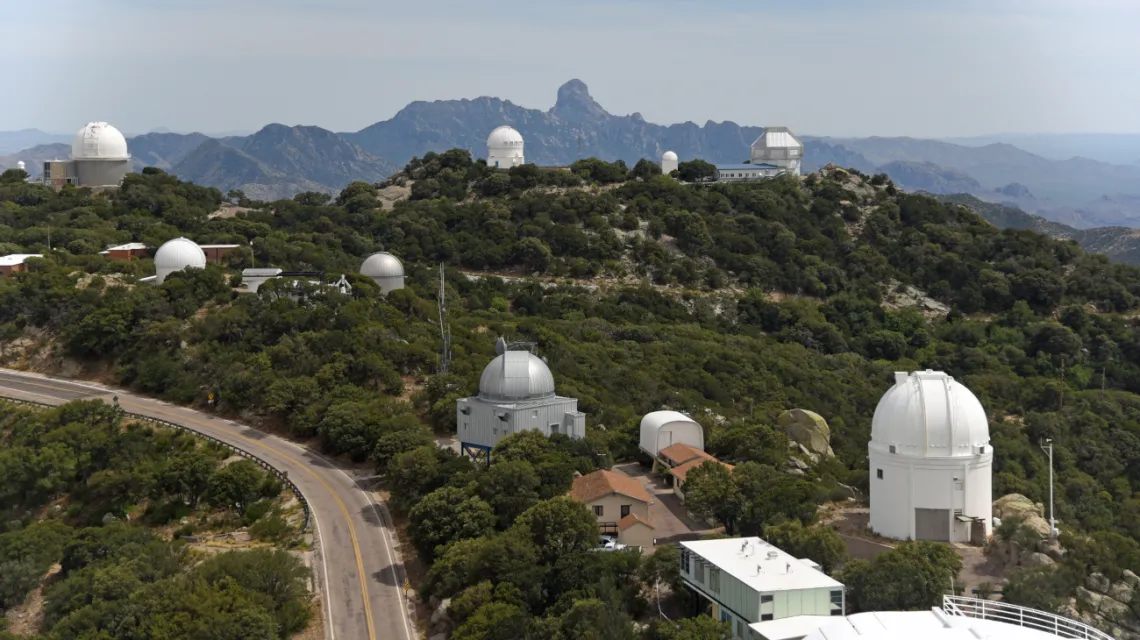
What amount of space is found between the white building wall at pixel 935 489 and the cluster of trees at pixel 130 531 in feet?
58.8

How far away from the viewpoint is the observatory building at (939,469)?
112ft

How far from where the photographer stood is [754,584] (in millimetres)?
27828

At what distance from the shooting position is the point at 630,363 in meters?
62.5

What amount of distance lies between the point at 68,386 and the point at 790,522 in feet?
131

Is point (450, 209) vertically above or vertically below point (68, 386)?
above

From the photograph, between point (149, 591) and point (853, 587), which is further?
point (149, 591)

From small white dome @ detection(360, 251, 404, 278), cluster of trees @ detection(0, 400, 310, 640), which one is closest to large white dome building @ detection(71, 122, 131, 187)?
small white dome @ detection(360, 251, 404, 278)

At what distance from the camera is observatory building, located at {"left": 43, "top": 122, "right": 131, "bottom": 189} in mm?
96812

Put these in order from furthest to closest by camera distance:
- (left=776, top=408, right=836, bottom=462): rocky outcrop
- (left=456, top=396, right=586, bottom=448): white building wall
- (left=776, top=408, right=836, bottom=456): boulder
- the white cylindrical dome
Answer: the white cylindrical dome < (left=776, top=408, right=836, bottom=456): boulder < (left=776, top=408, right=836, bottom=462): rocky outcrop < (left=456, top=396, right=586, bottom=448): white building wall

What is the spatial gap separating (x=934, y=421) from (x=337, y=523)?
20.4 metres

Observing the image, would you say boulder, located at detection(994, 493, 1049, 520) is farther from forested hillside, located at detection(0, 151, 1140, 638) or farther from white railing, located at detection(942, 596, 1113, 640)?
white railing, located at detection(942, 596, 1113, 640)

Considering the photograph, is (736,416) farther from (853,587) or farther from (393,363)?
(853,587)

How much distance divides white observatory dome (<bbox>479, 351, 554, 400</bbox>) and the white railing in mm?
19021

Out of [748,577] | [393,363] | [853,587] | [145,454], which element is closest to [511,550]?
[748,577]
